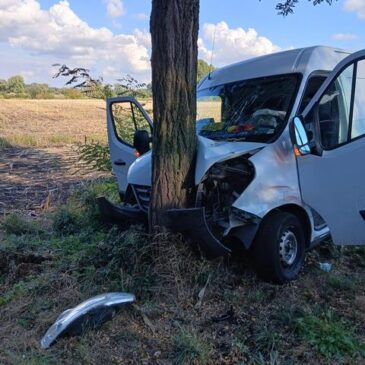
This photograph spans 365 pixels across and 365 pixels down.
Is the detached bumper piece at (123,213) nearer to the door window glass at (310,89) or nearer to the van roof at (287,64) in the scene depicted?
the door window glass at (310,89)

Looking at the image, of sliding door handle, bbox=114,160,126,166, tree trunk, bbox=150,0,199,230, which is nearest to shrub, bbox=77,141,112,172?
sliding door handle, bbox=114,160,126,166

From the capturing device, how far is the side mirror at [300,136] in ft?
14.2

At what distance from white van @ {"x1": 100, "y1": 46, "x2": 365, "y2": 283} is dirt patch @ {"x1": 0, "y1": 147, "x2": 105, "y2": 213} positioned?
458 cm

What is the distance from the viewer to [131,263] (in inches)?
174

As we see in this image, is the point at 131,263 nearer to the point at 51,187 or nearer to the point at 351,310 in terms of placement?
the point at 351,310

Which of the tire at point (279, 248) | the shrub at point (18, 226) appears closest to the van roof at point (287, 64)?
the tire at point (279, 248)

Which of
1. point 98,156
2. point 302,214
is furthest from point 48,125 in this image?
point 302,214

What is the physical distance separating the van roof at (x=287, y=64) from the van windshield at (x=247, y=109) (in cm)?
8

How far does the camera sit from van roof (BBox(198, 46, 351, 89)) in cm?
498

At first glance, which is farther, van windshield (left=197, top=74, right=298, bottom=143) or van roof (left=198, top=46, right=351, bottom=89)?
van roof (left=198, top=46, right=351, bottom=89)

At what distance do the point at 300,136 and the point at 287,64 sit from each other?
1.13 metres

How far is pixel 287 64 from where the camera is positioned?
508cm

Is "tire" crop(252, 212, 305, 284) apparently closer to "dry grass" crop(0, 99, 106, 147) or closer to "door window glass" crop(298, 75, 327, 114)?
"door window glass" crop(298, 75, 327, 114)

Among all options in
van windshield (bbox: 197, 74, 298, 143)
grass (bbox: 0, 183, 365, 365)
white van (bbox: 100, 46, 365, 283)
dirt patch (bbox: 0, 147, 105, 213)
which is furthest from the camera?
dirt patch (bbox: 0, 147, 105, 213)
